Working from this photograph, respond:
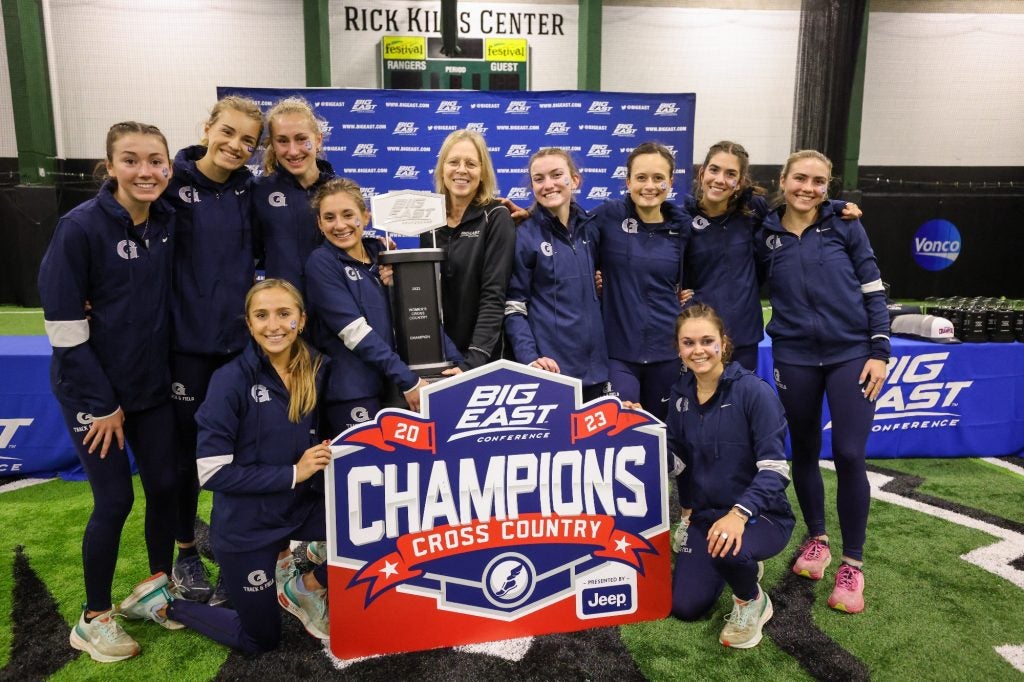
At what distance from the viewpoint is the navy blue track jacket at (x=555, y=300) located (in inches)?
95.1

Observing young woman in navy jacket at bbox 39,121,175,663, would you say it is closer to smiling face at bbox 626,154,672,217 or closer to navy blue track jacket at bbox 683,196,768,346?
smiling face at bbox 626,154,672,217

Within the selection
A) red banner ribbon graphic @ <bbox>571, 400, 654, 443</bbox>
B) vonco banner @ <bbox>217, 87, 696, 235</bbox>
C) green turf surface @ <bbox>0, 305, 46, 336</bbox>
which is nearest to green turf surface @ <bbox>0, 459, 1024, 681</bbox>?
red banner ribbon graphic @ <bbox>571, 400, 654, 443</bbox>

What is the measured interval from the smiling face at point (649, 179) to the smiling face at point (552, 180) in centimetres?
23

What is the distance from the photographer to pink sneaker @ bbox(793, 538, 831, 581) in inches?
103

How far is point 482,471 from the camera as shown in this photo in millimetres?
2148


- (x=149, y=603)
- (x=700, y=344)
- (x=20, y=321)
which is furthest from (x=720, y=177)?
(x=20, y=321)

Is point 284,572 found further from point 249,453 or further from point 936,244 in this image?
point 936,244

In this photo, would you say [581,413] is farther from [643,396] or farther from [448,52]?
[448,52]

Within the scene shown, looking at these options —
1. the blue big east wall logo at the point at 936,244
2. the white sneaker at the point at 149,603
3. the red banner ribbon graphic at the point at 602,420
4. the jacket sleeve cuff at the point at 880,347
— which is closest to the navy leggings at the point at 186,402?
the white sneaker at the point at 149,603

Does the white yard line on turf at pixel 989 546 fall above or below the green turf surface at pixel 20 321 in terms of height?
below

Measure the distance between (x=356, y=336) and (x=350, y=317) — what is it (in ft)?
0.21

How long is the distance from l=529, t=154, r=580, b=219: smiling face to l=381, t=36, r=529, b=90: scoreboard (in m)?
6.49

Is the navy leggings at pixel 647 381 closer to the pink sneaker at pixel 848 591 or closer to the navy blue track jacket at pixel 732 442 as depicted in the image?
the navy blue track jacket at pixel 732 442

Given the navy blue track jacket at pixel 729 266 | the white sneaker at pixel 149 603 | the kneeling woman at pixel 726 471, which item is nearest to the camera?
the kneeling woman at pixel 726 471
